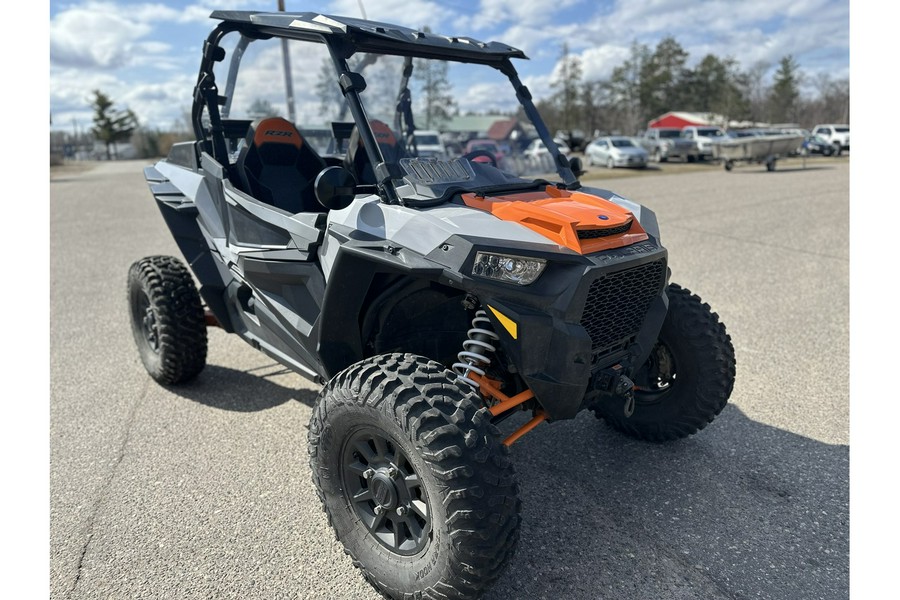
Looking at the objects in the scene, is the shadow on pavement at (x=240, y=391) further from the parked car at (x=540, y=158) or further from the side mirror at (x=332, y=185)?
the parked car at (x=540, y=158)

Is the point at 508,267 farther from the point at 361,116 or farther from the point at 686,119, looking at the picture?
the point at 686,119

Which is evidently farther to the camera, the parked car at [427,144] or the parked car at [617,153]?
the parked car at [617,153]

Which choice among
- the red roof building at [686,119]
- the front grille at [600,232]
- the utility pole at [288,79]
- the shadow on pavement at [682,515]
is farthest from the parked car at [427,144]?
the red roof building at [686,119]

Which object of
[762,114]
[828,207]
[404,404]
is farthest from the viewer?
[762,114]

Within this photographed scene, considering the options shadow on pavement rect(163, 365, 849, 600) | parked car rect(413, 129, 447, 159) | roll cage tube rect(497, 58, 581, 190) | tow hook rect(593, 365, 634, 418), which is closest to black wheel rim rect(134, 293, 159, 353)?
parked car rect(413, 129, 447, 159)

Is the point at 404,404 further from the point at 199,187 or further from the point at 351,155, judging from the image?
the point at 199,187

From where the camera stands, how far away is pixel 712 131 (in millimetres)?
30094

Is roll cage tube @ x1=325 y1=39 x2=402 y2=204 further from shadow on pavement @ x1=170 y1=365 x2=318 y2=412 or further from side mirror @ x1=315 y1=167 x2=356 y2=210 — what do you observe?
shadow on pavement @ x1=170 y1=365 x2=318 y2=412

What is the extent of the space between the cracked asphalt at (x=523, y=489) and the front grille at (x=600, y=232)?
51.1 inches

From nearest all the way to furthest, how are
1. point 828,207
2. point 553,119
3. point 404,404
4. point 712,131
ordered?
point 404,404 < point 828,207 < point 712,131 < point 553,119

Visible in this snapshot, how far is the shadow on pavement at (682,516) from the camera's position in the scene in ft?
8.00

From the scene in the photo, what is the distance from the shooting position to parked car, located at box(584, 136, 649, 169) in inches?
1027

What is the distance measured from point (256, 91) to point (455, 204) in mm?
2556

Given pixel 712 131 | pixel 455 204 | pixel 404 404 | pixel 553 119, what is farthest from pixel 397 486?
pixel 553 119
